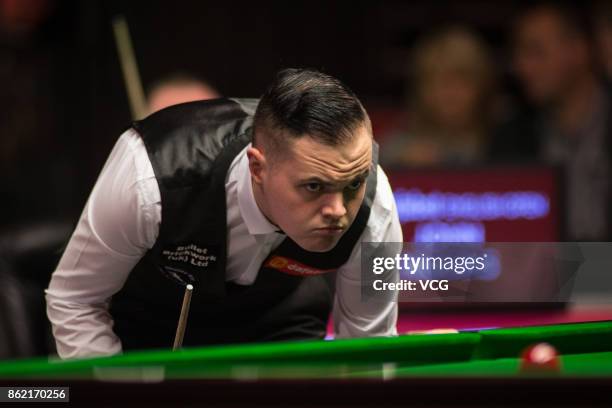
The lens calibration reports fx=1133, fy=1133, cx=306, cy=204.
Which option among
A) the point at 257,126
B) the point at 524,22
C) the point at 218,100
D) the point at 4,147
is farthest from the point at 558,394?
the point at 4,147

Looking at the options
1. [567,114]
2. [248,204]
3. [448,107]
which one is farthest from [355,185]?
[567,114]

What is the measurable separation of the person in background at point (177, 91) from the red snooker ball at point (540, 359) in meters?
2.27

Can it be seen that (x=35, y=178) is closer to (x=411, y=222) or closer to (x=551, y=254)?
(x=411, y=222)

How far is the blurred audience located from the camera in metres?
4.73

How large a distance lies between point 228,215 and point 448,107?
2317 mm

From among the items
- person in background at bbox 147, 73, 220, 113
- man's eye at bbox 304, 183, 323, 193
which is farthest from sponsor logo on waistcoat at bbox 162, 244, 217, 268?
person in background at bbox 147, 73, 220, 113

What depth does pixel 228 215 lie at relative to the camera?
2.56 meters

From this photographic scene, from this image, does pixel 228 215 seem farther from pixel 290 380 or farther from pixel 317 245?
pixel 290 380

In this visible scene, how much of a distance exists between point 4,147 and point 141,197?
3007 mm

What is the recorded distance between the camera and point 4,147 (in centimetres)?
528

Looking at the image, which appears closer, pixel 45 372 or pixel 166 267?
pixel 45 372

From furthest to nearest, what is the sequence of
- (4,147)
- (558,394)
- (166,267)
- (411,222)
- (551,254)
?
(4,147), (411,222), (166,267), (551,254), (558,394)

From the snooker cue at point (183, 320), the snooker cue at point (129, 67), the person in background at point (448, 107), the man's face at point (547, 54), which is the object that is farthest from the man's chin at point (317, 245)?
the man's face at point (547, 54)

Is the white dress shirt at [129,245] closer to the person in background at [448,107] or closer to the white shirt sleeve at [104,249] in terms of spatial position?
the white shirt sleeve at [104,249]
